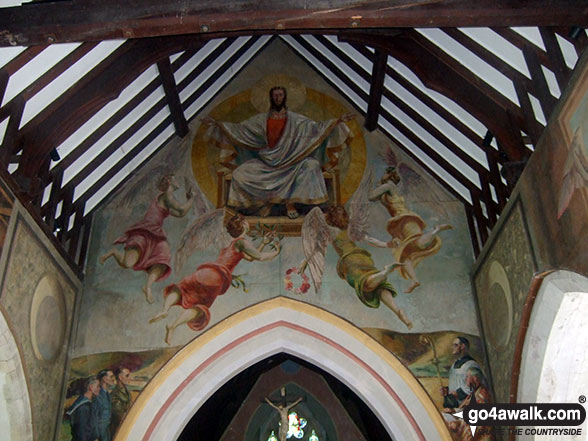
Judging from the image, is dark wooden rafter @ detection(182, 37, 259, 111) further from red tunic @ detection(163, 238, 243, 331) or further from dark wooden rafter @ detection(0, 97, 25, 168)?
dark wooden rafter @ detection(0, 97, 25, 168)

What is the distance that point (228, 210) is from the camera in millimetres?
8188

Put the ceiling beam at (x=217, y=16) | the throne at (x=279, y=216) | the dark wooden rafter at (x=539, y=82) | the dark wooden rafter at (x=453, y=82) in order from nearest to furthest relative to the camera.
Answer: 1. the ceiling beam at (x=217, y=16)
2. the dark wooden rafter at (x=539, y=82)
3. the dark wooden rafter at (x=453, y=82)
4. the throne at (x=279, y=216)

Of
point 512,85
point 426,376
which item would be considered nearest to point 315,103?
point 512,85

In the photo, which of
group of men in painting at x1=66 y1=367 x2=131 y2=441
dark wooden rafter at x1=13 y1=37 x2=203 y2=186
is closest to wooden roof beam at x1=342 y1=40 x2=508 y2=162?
dark wooden rafter at x1=13 y1=37 x2=203 y2=186

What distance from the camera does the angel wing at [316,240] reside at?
769 cm

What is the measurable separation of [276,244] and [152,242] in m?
1.58

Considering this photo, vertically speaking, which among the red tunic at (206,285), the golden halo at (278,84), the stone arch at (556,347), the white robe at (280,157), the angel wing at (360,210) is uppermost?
the golden halo at (278,84)

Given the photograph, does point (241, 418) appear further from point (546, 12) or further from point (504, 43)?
point (546, 12)

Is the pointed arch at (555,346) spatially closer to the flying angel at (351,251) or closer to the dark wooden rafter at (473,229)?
the flying angel at (351,251)

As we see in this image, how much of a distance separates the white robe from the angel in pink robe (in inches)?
30.5

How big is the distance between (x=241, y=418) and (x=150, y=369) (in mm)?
5297

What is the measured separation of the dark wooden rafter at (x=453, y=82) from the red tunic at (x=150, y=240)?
3.45 metres

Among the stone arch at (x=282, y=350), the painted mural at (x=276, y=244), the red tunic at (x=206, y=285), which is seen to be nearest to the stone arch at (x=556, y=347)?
the painted mural at (x=276, y=244)

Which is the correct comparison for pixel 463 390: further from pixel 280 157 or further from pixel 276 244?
pixel 280 157
